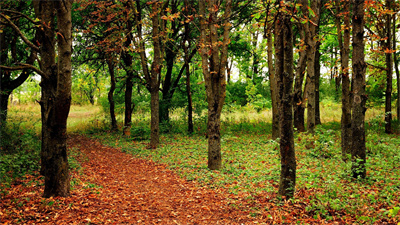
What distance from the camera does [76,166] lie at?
827 centimetres

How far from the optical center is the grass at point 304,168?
15.3ft

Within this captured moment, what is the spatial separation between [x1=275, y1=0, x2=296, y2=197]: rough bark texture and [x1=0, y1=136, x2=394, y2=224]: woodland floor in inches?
24.1

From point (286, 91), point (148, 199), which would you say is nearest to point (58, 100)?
point (148, 199)

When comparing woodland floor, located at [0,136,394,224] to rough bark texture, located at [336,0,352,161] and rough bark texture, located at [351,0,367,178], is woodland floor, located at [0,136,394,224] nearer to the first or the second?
rough bark texture, located at [351,0,367,178]

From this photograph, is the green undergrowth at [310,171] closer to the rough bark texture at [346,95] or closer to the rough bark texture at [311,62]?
the rough bark texture at [346,95]

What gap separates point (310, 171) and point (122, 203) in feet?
15.9

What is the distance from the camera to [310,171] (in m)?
6.93

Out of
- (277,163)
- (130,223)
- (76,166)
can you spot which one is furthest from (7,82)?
(277,163)

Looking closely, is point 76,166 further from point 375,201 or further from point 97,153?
point 375,201

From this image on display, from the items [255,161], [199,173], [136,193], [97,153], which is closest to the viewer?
[136,193]

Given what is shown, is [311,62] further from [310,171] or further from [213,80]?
[310,171]

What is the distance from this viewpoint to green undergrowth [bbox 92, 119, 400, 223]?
465cm

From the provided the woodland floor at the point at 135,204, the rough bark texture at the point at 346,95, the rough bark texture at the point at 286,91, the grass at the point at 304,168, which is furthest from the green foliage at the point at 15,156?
the rough bark texture at the point at 346,95

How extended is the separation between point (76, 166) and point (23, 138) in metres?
1.98
